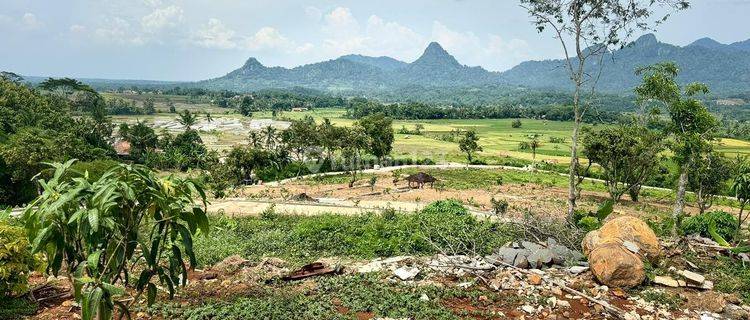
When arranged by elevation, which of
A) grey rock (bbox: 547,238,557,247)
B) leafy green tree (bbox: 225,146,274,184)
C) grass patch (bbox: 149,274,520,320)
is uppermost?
grey rock (bbox: 547,238,557,247)

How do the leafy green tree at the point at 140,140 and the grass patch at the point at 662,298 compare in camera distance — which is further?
the leafy green tree at the point at 140,140

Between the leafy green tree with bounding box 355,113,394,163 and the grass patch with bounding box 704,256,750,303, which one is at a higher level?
the grass patch with bounding box 704,256,750,303

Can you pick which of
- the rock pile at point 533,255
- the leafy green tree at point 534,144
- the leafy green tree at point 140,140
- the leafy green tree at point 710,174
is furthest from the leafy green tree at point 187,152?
the rock pile at point 533,255

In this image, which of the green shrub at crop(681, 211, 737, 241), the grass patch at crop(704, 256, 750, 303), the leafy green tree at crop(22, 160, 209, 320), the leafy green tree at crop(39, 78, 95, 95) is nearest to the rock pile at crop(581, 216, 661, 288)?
the grass patch at crop(704, 256, 750, 303)

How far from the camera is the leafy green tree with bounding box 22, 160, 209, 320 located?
3992 mm

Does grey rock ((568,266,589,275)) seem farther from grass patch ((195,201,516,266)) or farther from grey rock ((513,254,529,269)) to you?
grass patch ((195,201,516,266))

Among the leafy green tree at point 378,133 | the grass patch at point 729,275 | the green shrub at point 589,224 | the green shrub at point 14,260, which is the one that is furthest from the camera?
the leafy green tree at point 378,133

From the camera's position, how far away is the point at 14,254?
8328 mm

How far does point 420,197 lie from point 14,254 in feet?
89.7

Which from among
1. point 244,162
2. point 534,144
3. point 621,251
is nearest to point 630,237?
point 621,251

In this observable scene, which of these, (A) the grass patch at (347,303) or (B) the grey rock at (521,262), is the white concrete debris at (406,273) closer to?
(A) the grass patch at (347,303)

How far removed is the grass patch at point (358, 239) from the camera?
1335cm

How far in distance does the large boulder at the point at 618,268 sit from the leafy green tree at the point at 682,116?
1605 cm

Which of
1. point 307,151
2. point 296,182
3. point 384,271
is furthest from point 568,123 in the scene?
point 384,271
